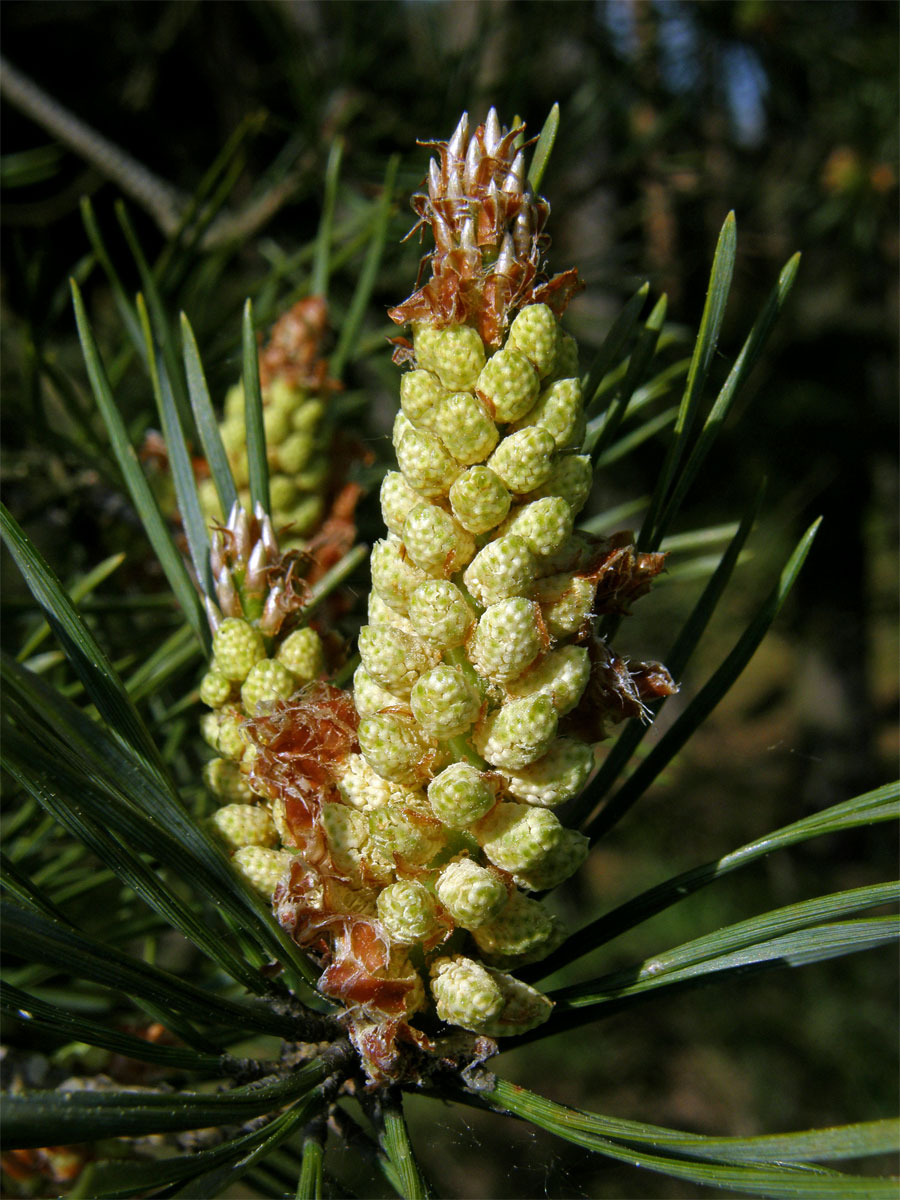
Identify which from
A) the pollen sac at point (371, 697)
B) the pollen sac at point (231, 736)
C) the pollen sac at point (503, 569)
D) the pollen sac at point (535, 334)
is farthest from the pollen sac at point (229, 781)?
the pollen sac at point (535, 334)

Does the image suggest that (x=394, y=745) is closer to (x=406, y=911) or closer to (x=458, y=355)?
(x=406, y=911)

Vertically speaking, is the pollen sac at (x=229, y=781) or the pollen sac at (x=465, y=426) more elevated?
the pollen sac at (x=465, y=426)

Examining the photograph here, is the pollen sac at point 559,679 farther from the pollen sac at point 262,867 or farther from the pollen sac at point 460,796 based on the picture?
the pollen sac at point 262,867

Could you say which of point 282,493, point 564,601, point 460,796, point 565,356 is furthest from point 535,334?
A: point 282,493

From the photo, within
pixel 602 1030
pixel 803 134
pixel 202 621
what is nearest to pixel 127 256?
pixel 803 134

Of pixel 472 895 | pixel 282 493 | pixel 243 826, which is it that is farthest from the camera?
pixel 282 493

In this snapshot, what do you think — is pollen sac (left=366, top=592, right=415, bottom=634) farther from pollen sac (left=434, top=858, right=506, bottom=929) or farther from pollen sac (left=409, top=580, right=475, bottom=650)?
pollen sac (left=434, top=858, right=506, bottom=929)

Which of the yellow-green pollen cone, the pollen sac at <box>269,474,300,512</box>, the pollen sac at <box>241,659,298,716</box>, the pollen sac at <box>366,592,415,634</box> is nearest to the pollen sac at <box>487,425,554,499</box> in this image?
the yellow-green pollen cone

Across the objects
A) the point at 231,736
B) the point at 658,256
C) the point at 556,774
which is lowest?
the point at 556,774
